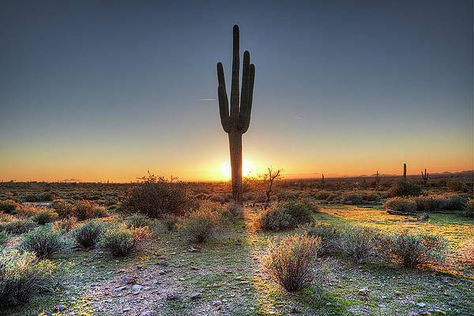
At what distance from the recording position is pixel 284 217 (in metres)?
10.9

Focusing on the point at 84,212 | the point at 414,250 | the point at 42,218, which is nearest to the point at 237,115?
the point at 84,212

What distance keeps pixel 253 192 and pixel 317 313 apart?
2209cm

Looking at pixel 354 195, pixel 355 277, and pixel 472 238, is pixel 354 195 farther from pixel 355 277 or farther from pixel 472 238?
pixel 355 277

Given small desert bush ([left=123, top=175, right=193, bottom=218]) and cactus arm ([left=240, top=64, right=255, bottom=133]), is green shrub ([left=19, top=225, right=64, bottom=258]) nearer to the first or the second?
small desert bush ([left=123, top=175, right=193, bottom=218])

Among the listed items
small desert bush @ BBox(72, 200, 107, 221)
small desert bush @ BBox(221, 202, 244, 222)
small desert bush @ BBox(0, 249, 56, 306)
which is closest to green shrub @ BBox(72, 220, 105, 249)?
small desert bush @ BBox(0, 249, 56, 306)

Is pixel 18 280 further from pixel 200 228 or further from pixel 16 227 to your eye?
pixel 16 227

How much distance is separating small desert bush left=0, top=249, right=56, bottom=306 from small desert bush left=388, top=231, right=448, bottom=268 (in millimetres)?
6584

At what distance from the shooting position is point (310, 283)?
4.94m

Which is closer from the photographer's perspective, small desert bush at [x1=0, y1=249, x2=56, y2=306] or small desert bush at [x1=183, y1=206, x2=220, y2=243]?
small desert bush at [x1=0, y1=249, x2=56, y2=306]

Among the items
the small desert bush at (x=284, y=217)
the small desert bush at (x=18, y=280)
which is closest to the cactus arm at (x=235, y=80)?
the small desert bush at (x=284, y=217)

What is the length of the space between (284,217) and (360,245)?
181 inches

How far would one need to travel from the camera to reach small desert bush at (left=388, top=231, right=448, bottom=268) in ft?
19.1

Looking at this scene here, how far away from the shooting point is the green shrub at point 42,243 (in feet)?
22.7

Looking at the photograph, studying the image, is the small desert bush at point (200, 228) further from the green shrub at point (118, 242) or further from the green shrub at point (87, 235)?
the green shrub at point (87, 235)
